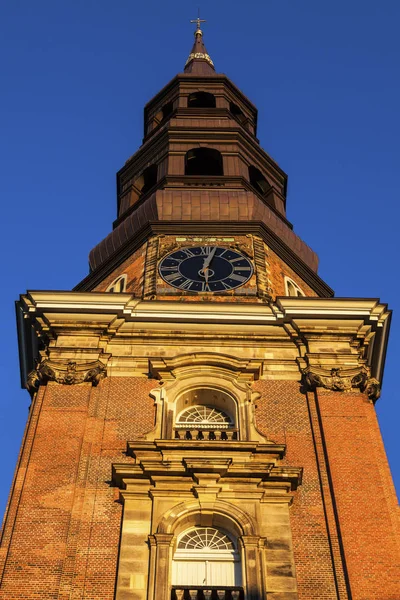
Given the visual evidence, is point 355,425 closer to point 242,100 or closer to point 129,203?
point 129,203

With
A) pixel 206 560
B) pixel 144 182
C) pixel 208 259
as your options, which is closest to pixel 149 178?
pixel 144 182

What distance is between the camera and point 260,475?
20406 millimetres

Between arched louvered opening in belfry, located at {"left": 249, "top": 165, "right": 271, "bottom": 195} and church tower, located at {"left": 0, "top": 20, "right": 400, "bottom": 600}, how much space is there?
4741 mm

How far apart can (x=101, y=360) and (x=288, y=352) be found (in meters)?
4.02

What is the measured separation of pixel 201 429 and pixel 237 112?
2064 centimetres

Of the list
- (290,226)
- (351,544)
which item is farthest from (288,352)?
(290,226)

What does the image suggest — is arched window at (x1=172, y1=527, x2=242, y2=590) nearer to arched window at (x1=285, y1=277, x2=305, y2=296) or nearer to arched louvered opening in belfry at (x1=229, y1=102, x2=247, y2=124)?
arched window at (x1=285, y1=277, x2=305, y2=296)

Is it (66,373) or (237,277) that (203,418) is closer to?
(66,373)

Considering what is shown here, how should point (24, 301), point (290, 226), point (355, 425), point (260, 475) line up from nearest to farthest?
point (260, 475) → point (355, 425) → point (24, 301) → point (290, 226)

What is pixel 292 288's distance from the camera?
30.0 meters

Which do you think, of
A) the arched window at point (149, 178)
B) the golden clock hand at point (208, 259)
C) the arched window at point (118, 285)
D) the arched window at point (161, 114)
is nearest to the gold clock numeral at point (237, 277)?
the golden clock hand at point (208, 259)

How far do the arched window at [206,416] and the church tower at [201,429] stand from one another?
0.04 meters

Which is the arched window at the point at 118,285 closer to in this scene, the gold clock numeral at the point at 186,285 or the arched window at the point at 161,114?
the gold clock numeral at the point at 186,285

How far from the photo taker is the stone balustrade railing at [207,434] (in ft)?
72.2
